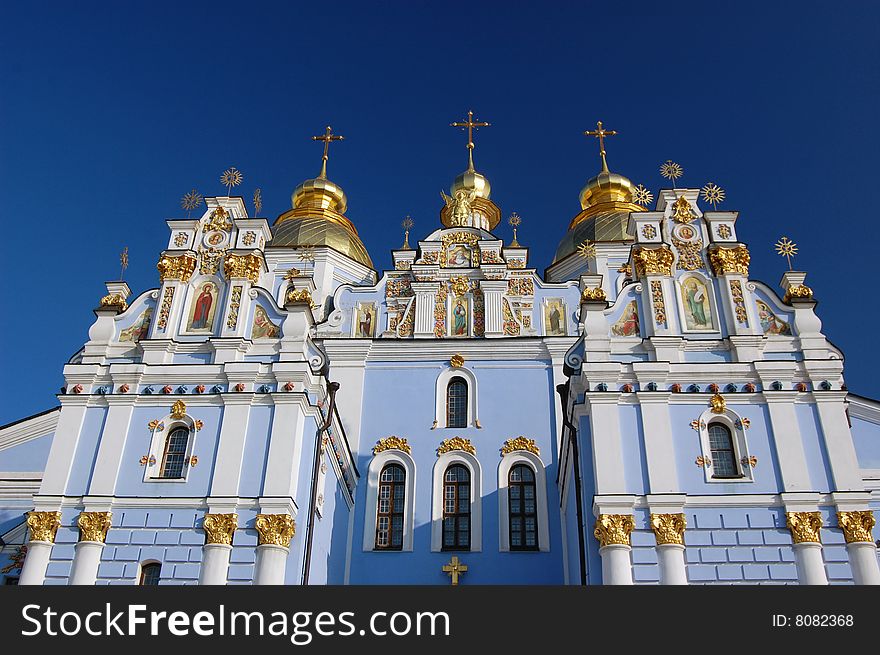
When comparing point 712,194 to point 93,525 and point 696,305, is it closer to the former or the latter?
point 696,305

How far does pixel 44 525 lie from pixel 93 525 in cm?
97

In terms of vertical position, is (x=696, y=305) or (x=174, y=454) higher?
(x=696, y=305)

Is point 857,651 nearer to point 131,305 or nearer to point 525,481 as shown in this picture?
point 525,481

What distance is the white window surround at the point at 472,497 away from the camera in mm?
21625

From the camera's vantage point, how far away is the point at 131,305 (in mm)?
20734

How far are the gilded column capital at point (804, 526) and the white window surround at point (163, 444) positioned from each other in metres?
11.3

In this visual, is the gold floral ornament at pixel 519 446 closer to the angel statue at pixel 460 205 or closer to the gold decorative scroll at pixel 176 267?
the gold decorative scroll at pixel 176 267

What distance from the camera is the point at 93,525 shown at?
17141 mm

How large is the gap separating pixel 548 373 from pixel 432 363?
3.05 m

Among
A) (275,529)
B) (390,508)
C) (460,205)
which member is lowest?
(275,529)

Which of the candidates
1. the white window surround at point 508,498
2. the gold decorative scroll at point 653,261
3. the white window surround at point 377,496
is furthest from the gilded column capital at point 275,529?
the gold decorative scroll at point 653,261

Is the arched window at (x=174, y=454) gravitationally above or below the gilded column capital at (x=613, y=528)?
above

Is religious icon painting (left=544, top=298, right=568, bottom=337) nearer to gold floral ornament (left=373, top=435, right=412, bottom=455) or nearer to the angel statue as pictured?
gold floral ornament (left=373, top=435, right=412, bottom=455)

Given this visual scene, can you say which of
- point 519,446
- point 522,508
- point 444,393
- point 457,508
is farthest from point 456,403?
point 522,508
